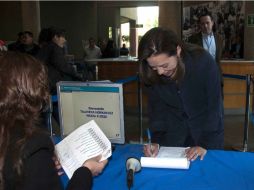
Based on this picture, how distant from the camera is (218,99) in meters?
1.94

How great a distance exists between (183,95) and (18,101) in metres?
1.09

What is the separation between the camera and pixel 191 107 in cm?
191

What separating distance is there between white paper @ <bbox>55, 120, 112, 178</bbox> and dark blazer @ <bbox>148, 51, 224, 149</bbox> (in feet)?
1.73

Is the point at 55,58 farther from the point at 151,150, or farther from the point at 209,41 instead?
the point at 151,150

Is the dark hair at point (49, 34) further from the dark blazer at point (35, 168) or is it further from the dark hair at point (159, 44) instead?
the dark blazer at point (35, 168)

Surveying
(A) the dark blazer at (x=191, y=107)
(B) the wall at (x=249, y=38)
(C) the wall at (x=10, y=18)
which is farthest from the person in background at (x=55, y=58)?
(C) the wall at (x=10, y=18)

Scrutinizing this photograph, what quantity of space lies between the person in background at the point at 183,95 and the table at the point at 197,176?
0.18 metres

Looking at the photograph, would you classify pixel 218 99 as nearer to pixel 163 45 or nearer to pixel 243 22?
pixel 163 45

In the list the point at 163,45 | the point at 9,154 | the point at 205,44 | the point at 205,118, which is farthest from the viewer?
the point at 205,44

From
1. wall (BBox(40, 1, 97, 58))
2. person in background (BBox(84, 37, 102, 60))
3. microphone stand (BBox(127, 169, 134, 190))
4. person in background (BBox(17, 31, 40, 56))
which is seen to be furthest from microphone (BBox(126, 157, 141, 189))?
wall (BBox(40, 1, 97, 58))

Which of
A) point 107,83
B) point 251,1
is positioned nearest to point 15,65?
point 107,83

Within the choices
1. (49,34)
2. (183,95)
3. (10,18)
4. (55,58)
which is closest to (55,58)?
(55,58)

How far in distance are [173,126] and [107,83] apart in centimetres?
47

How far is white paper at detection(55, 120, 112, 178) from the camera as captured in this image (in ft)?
4.63
